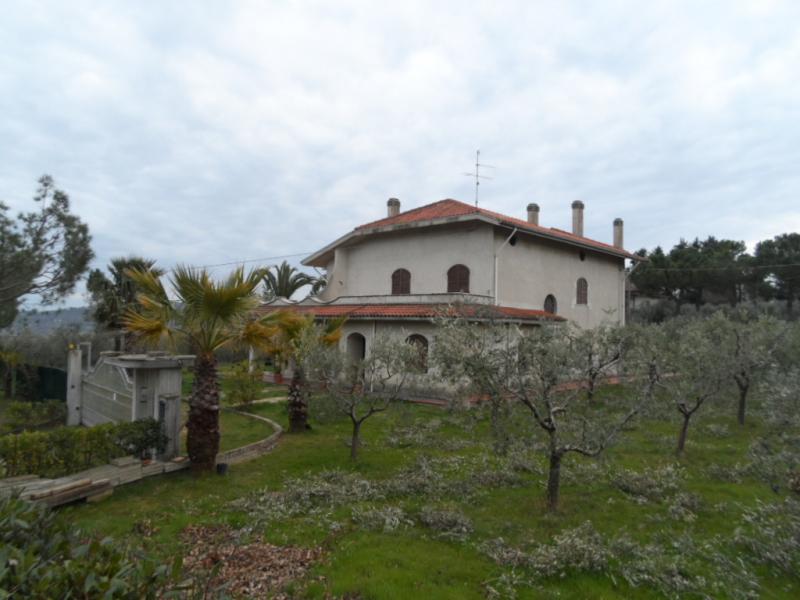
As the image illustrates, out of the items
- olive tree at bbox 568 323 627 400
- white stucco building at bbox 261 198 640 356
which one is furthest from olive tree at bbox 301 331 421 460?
white stucco building at bbox 261 198 640 356

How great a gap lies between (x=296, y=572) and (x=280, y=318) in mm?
5865

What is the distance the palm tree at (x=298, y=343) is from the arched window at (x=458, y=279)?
27.4 ft

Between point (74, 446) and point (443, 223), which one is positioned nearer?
point (74, 446)

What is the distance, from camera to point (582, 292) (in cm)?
2523

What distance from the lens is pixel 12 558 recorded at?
2.29 meters

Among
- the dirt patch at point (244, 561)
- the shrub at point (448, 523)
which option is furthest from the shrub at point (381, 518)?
the dirt patch at point (244, 561)

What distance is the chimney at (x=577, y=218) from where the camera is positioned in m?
29.4

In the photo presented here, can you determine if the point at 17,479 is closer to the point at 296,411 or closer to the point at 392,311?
the point at 296,411

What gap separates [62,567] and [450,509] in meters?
5.75

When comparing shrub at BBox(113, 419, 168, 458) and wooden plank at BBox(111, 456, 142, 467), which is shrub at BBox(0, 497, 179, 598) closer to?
wooden plank at BBox(111, 456, 142, 467)

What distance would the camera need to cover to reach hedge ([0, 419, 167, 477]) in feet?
24.9

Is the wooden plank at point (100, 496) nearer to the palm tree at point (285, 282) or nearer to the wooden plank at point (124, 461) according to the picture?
the wooden plank at point (124, 461)

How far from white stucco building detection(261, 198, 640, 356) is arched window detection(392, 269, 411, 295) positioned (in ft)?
0.16

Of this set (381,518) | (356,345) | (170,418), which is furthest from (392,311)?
(381,518)
